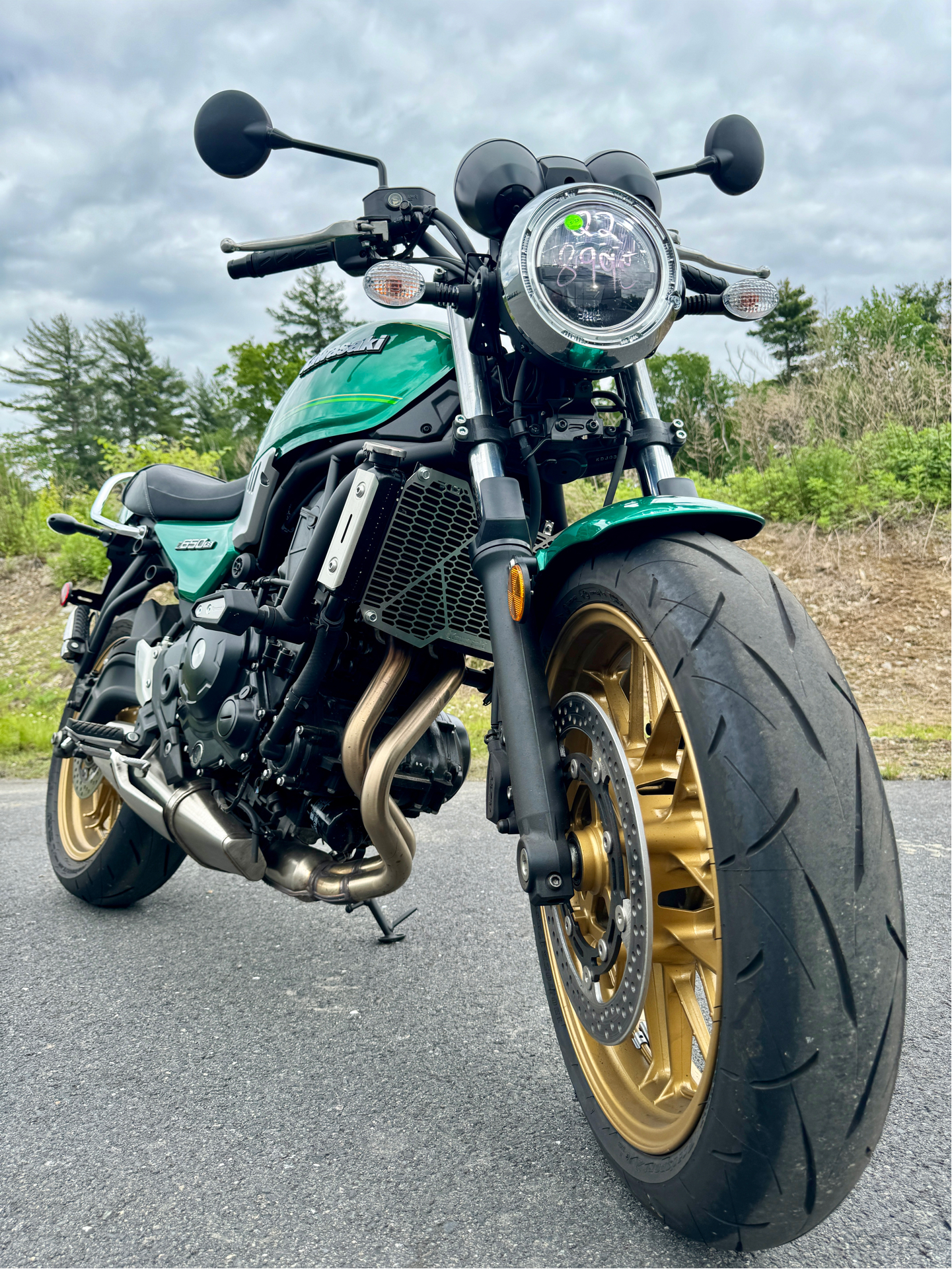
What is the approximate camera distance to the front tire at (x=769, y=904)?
110 centimetres

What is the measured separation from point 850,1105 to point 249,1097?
125 cm

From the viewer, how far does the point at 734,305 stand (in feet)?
5.87

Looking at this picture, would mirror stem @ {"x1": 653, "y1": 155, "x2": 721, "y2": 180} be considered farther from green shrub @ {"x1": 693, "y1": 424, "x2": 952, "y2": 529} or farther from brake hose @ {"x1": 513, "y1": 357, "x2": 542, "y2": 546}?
green shrub @ {"x1": 693, "y1": 424, "x2": 952, "y2": 529}

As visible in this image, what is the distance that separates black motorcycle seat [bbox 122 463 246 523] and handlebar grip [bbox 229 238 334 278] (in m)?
0.71

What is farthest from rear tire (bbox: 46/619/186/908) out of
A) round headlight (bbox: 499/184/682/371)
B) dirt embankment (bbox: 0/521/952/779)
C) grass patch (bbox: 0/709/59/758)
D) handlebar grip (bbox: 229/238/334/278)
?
grass patch (bbox: 0/709/59/758)

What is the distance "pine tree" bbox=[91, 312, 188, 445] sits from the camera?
38.3 metres

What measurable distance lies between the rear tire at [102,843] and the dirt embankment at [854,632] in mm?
2608

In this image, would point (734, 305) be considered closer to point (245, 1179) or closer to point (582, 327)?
point (582, 327)

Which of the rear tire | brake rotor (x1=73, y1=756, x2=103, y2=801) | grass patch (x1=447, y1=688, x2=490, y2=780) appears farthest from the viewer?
grass patch (x1=447, y1=688, x2=490, y2=780)

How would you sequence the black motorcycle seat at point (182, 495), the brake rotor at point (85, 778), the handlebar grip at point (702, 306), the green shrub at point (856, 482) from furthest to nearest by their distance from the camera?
1. the green shrub at point (856, 482)
2. the brake rotor at point (85, 778)
3. the black motorcycle seat at point (182, 495)
4. the handlebar grip at point (702, 306)

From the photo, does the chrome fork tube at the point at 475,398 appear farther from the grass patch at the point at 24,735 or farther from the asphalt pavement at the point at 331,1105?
the grass patch at the point at 24,735

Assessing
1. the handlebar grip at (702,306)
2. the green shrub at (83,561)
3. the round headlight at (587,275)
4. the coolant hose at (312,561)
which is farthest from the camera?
the green shrub at (83,561)

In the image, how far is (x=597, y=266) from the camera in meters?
1.48

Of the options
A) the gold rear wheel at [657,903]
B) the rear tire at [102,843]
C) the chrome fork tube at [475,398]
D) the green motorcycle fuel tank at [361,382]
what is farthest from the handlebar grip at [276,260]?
the rear tire at [102,843]
